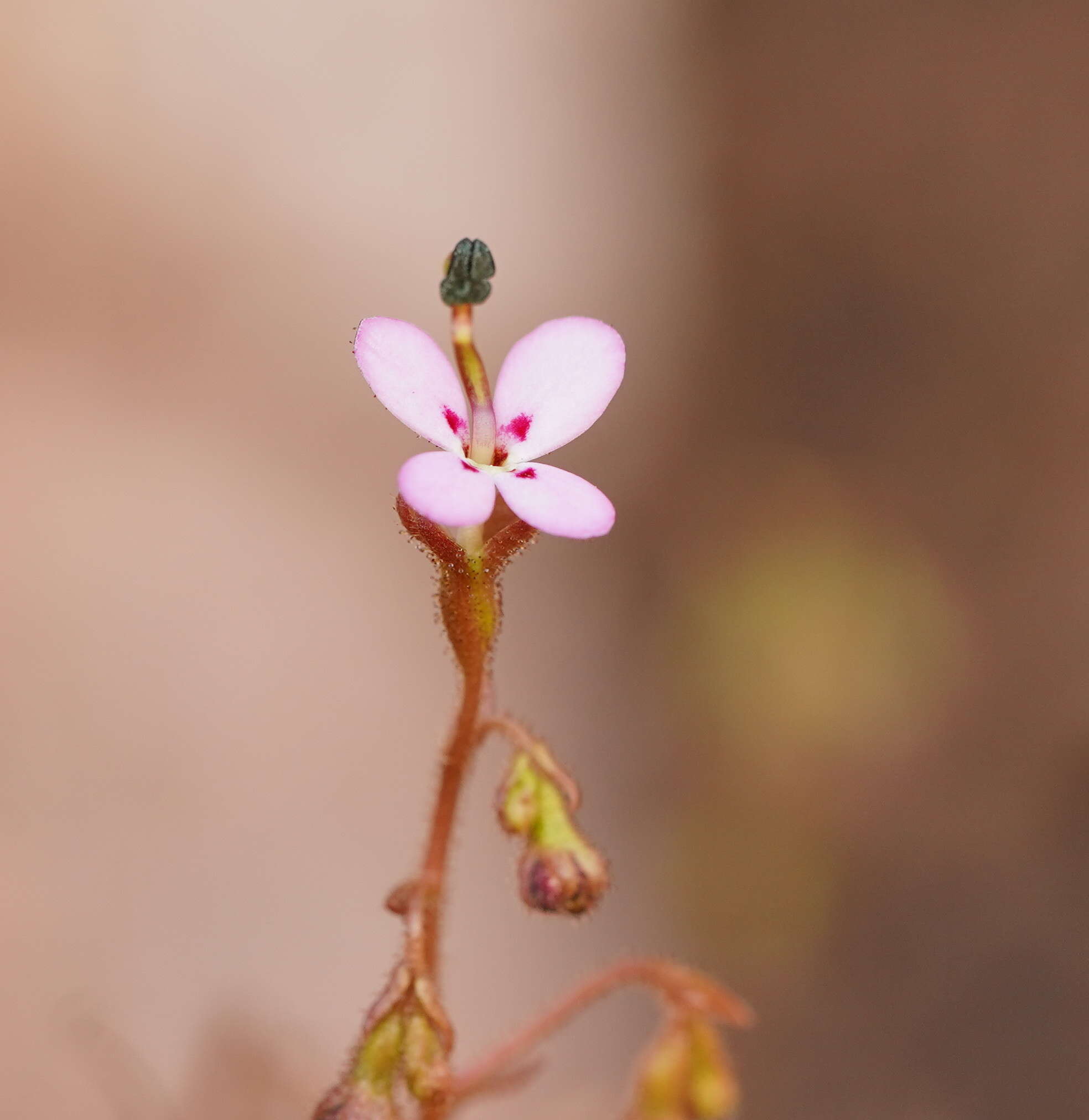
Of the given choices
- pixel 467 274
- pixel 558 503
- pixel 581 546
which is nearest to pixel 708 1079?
pixel 558 503

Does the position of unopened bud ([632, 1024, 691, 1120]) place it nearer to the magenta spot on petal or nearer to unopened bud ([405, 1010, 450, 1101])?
unopened bud ([405, 1010, 450, 1101])

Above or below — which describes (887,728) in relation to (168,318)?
below

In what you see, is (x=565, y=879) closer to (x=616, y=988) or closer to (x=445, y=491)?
(x=616, y=988)

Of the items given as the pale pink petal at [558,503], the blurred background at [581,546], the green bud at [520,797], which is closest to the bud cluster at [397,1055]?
the green bud at [520,797]

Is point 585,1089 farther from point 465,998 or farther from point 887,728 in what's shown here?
point 887,728

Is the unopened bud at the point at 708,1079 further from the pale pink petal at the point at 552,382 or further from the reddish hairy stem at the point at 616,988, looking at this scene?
the pale pink petal at the point at 552,382

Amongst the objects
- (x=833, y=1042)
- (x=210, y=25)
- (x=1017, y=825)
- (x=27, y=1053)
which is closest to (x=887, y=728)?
(x=1017, y=825)
